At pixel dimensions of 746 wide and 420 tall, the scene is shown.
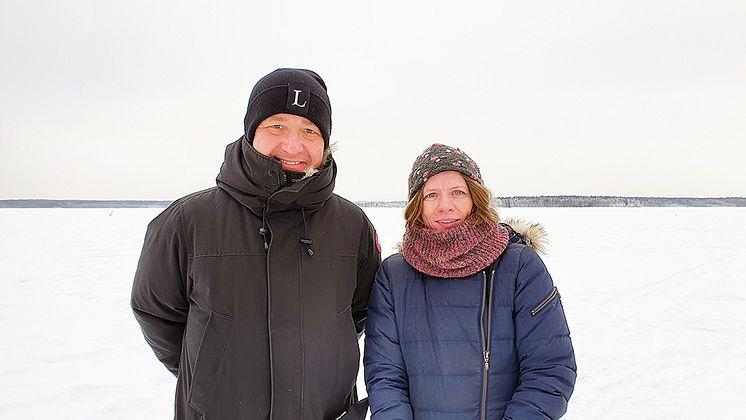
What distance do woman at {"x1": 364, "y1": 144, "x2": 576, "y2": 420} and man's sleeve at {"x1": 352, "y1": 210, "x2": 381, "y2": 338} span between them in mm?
150

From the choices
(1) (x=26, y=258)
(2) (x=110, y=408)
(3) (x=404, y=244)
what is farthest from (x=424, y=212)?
(1) (x=26, y=258)

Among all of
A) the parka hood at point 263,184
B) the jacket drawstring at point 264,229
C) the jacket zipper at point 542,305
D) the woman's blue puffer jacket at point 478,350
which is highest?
the parka hood at point 263,184

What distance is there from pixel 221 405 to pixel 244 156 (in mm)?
904

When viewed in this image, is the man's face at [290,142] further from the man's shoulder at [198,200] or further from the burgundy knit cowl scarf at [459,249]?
the burgundy knit cowl scarf at [459,249]

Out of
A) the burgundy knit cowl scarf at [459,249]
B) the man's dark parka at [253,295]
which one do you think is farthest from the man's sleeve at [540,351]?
the man's dark parka at [253,295]

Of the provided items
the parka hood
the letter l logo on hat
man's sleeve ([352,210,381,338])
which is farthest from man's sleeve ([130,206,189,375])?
man's sleeve ([352,210,381,338])

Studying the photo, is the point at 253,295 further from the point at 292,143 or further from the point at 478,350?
the point at 478,350

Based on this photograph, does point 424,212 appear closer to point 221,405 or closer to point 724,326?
point 221,405

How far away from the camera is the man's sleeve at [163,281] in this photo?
1.90 meters

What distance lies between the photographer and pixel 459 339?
6.22 ft

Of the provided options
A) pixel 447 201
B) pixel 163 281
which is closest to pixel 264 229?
pixel 163 281

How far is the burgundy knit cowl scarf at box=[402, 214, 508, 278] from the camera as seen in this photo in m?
1.94

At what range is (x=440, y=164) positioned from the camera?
81.7 inches

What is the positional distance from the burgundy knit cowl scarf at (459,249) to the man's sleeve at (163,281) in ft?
2.97
